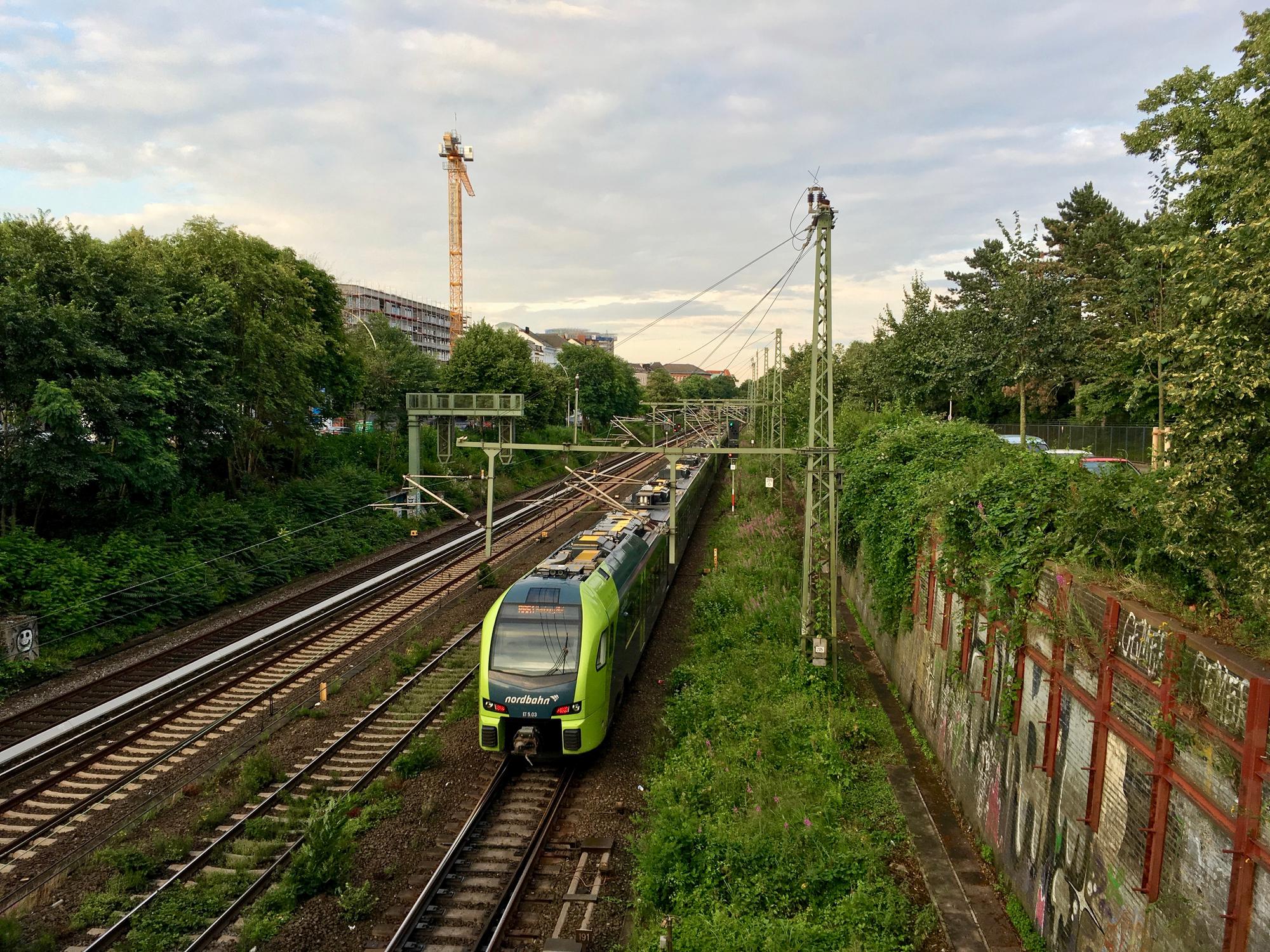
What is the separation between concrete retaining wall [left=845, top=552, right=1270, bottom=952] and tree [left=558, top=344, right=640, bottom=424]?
62.1 metres

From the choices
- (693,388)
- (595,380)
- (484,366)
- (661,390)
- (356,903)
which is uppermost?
(693,388)

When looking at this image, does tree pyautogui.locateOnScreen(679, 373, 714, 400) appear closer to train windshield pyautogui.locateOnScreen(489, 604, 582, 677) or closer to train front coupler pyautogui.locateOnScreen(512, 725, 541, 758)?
train windshield pyautogui.locateOnScreen(489, 604, 582, 677)

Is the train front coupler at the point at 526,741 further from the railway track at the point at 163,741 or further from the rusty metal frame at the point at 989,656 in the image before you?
the rusty metal frame at the point at 989,656

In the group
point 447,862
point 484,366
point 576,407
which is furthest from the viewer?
point 576,407

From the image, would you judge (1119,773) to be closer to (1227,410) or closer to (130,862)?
(1227,410)

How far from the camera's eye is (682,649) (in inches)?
693

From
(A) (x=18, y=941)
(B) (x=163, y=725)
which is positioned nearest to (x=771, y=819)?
(A) (x=18, y=941)

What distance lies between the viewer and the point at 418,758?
1145cm

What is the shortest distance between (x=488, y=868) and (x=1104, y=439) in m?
30.2

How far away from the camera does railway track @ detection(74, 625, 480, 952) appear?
7.98 meters

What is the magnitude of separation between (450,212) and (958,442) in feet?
293

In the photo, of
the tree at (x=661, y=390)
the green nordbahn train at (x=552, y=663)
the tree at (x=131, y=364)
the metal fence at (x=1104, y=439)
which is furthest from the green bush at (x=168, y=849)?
the tree at (x=661, y=390)

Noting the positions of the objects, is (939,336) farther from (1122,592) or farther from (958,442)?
(1122,592)

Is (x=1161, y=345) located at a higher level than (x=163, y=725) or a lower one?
higher
